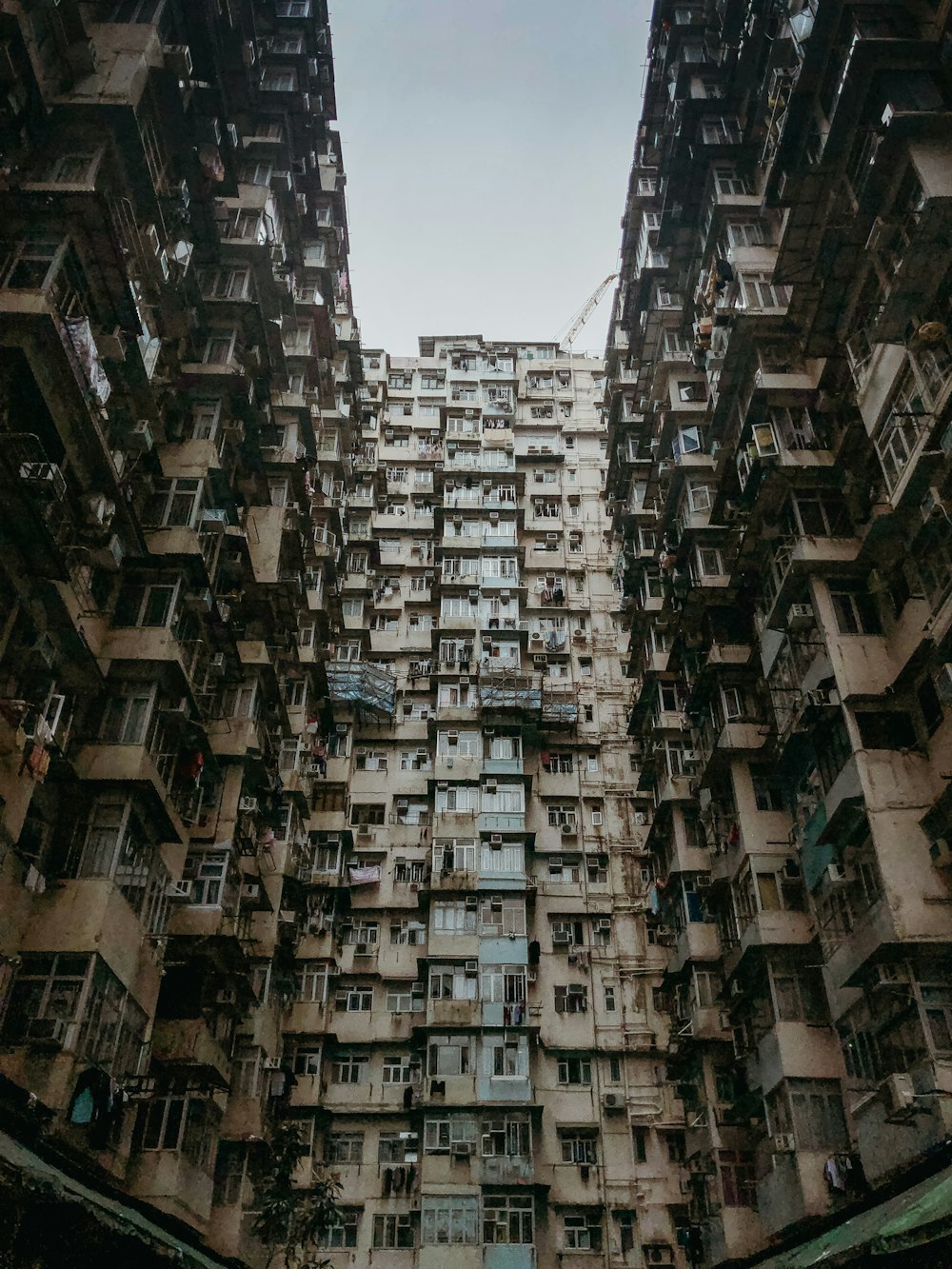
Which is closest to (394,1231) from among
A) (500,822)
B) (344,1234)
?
(344,1234)

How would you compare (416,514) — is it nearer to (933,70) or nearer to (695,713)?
(695,713)

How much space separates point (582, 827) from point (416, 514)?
804 inches

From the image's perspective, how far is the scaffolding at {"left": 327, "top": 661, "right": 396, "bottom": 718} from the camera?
4109cm

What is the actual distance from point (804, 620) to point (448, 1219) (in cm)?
2203

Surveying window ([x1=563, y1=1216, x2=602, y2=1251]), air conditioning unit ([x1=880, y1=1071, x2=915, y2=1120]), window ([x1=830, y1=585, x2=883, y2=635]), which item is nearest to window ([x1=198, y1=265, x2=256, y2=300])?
window ([x1=830, y1=585, x2=883, y2=635])

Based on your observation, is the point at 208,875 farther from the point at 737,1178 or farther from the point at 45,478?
the point at 737,1178

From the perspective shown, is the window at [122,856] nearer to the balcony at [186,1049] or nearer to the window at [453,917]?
the balcony at [186,1049]

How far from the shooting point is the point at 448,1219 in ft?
96.9

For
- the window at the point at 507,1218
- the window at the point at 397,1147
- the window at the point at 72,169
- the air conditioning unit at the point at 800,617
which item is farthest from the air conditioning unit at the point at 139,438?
the window at the point at 507,1218

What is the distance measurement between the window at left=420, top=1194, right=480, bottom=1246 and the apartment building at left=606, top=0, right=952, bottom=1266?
706 cm

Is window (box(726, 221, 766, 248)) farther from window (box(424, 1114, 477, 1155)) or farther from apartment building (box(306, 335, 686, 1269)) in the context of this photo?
window (box(424, 1114, 477, 1155))

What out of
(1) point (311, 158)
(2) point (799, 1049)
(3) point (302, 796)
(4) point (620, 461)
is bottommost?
(2) point (799, 1049)

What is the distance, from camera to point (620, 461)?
41.1 meters

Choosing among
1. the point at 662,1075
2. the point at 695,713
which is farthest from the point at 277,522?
the point at 662,1075
